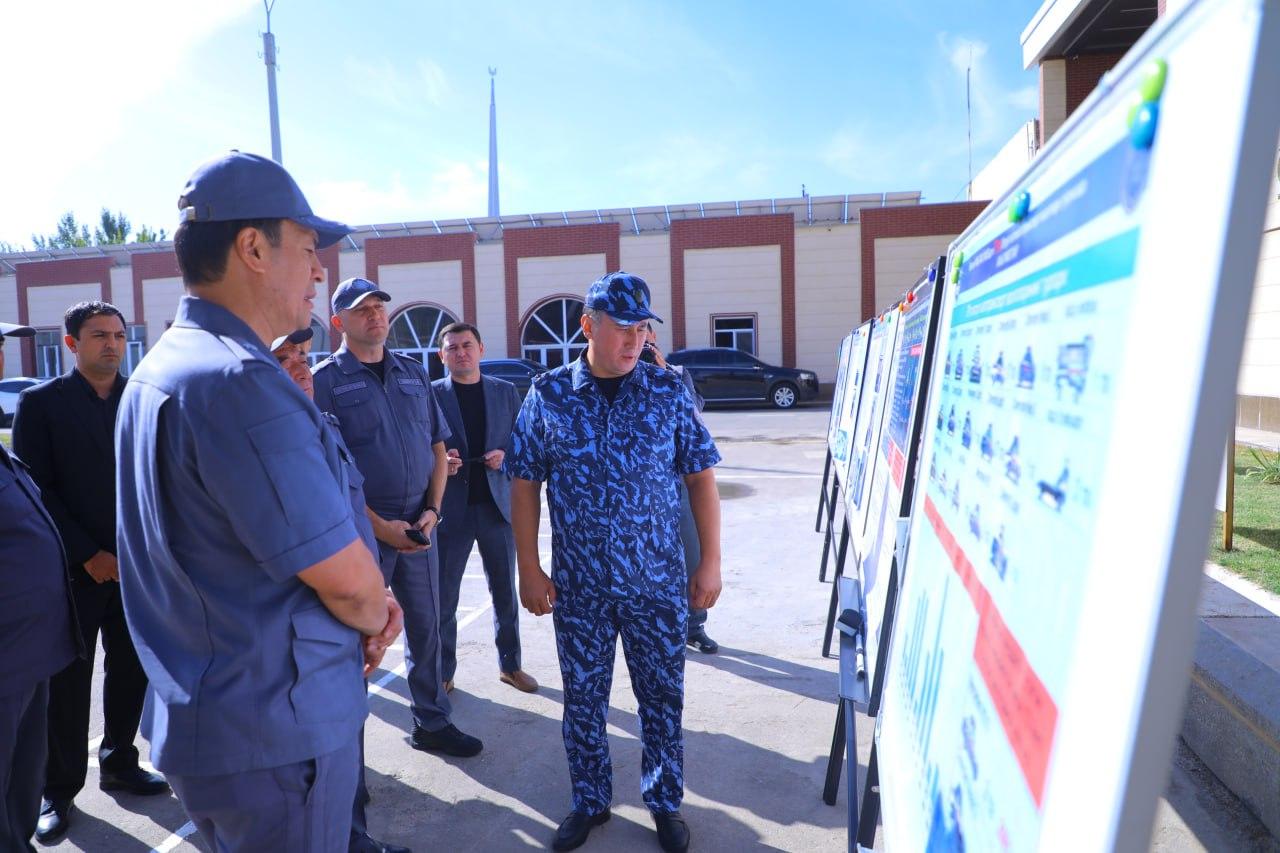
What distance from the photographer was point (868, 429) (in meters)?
3.72

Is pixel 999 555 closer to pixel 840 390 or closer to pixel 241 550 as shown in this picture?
pixel 241 550

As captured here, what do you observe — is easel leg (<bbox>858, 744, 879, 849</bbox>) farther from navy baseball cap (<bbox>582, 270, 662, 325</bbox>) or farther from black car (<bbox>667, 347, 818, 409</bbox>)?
black car (<bbox>667, 347, 818, 409</bbox>)

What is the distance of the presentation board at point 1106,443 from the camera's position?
0.57 metres

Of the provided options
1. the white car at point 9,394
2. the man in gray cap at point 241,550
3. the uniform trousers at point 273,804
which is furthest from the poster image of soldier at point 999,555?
the white car at point 9,394

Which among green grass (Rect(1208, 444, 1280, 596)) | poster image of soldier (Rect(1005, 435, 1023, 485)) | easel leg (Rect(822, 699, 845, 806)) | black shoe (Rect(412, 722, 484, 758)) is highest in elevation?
poster image of soldier (Rect(1005, 435, 1023, 485))

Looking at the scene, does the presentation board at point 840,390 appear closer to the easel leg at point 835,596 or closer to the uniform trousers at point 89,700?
the easel leg at point 835,596

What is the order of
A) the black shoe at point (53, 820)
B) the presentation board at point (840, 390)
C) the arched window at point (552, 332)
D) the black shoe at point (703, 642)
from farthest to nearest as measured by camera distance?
the arched window at point (552, 332)
the presentation board at point (840, 390)
the black shoe at point (703, 642)
the black shoe at point (53, 820)

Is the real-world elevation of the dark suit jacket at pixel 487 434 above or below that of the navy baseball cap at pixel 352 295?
below

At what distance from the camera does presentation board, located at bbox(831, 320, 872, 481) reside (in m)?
5.11

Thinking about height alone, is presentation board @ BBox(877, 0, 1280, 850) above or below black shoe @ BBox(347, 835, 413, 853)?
above

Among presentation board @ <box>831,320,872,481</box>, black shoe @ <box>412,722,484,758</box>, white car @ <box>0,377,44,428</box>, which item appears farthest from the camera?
white car @ <box>0,377,44,428</box>

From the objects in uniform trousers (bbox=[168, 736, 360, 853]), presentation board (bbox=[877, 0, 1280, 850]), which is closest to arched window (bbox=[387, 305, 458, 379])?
uniform trousers (bbox=[168, 736, 360, 853])

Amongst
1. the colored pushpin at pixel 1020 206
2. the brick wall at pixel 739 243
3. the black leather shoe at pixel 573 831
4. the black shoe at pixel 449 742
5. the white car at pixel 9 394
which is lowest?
the white car at pixel 9 394

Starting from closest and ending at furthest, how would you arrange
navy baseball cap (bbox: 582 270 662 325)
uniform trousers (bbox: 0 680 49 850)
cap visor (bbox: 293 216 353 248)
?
1. cap visor (bbox: 293 216 353 248)
2. uniform trousers (bbox: 0 680 49 850)
3. navy baseball cap (bbox: 582 270 662 325)
